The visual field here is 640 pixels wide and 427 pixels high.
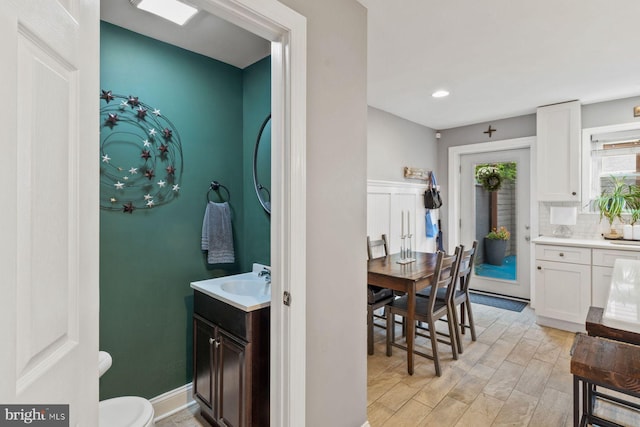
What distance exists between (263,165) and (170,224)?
758 millimetres

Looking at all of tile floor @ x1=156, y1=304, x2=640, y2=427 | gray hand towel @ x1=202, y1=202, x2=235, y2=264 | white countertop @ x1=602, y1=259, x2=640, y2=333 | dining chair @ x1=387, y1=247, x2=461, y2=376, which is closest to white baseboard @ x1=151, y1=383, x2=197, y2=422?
tile floor @ x1=156, y1=304, x2=640, y2=427

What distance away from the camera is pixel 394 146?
4004mm

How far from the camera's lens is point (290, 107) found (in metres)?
1.35

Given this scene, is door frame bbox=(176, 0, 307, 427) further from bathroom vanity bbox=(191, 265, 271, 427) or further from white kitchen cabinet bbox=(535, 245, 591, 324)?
white kitchen cabinet bbox=(535, 245, 591, 324)

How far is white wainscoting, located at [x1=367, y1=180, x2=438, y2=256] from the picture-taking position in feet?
11.9

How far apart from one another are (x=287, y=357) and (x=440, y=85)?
9.25 ft

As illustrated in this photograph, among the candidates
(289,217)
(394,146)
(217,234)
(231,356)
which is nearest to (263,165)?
(217,234)

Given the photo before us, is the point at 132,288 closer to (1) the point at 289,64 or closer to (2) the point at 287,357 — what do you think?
(2) the point at 287,357

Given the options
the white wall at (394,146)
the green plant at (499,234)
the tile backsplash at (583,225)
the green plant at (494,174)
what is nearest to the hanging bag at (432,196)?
the white wall at (394,146)

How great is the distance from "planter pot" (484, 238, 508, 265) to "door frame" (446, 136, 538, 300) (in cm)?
36

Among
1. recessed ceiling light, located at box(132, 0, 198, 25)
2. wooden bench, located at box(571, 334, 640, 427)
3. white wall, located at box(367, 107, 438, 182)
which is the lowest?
wooden bench, located at box(571, 334, 640, 427)

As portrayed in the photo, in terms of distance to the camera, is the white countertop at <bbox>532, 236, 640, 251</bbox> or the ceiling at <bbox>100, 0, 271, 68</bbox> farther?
the white countertop at <bbox>532, 236, 640, 251</bbox>

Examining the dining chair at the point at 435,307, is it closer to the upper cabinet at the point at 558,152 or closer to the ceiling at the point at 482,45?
the ceiling at the point at 482,45

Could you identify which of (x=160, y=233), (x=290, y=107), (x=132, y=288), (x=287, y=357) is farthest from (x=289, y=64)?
(x=132, y=288)
